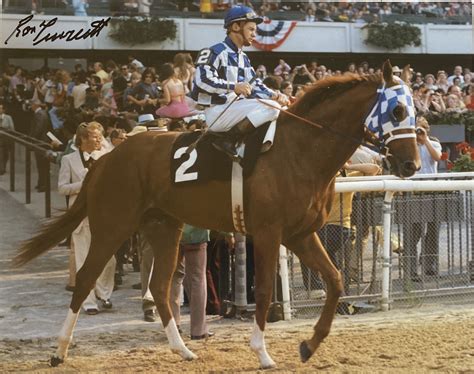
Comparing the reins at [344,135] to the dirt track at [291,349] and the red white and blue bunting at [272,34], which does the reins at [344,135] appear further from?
the red white and blue bunting at [272,34]

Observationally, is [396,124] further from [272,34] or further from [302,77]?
[272,34]

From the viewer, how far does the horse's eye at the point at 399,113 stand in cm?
530

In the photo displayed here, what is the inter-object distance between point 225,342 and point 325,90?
6.35 feet

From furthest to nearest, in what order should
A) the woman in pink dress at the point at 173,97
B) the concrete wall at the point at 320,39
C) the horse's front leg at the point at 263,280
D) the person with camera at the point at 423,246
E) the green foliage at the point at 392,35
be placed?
1. the green foliage at the point at 392,35
2. the concrete wall at the point at 320,39
3. the woman in pink dress at the point at 173,97
4. the person with camera at the point at 423,246
5. the horse's front leg at the point at 263,280

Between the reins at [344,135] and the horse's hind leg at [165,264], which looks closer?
the reins at [344,135]

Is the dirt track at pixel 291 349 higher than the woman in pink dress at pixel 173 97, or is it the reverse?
the woman in pink dress at pixel 173 97

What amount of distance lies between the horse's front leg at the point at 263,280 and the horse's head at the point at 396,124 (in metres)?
0.89

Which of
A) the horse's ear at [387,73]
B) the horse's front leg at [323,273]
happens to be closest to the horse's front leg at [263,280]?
the horse's front leg at [323,273]

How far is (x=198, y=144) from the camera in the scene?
587cm

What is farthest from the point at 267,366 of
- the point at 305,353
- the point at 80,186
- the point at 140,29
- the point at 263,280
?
the point at 140,29

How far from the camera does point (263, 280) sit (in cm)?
547

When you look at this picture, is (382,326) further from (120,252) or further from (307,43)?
(307,43)

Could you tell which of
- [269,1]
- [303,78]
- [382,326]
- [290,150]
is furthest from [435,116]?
[290,150]

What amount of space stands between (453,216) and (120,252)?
3392mm
